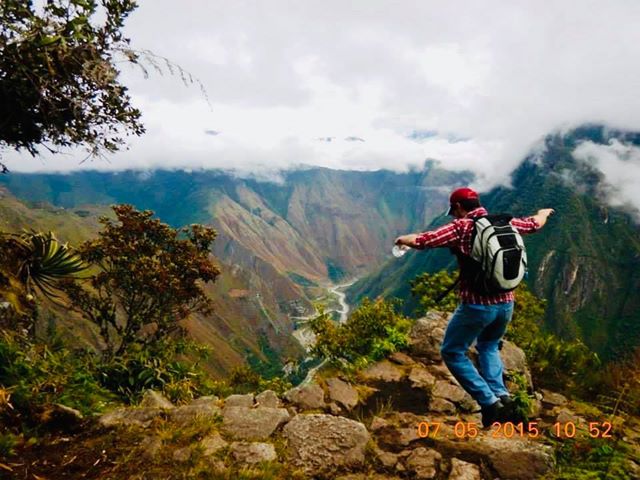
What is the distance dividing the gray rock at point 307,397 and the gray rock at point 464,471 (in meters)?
2.53

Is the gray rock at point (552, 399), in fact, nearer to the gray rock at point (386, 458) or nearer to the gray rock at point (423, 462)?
the gray rock at point (423, 462)

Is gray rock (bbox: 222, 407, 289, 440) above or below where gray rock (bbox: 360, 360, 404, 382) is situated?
above

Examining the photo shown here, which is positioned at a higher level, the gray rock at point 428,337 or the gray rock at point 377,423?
the gray rock at point 377,423

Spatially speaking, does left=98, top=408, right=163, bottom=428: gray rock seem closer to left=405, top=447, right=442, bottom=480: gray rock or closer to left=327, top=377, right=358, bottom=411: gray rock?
left=327, top=377, right=358, bottom=411: gray rock

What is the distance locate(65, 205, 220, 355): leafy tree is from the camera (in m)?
15.0

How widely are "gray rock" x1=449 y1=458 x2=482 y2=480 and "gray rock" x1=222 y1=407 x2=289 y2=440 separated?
204 centimetres

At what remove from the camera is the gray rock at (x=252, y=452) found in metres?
4.13

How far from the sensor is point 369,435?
4.82 meters

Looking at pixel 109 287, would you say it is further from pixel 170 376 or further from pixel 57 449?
pixel 57 449

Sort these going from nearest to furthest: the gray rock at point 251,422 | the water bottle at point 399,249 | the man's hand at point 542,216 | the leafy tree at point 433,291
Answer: the water bottle at point 399,249
the gray rock at point 251,422
the man's hand at point 542,216
the leafy tree at point 433,291

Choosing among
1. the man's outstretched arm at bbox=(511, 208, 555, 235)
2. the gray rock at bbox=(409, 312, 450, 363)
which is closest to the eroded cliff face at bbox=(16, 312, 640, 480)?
the man's outstretched arm at bbox=(511, 208, 555, 235)

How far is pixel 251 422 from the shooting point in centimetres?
493

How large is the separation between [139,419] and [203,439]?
1.02 m

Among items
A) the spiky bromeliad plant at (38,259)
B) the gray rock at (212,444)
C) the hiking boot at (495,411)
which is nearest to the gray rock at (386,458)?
the hiking boot at (495,411)
